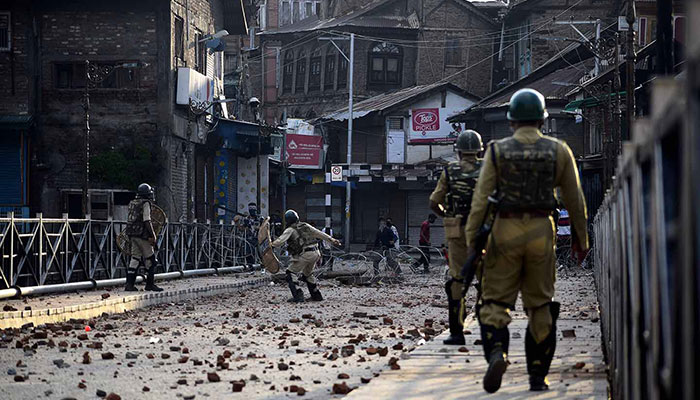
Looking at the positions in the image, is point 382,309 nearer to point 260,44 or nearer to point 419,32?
point 419,32

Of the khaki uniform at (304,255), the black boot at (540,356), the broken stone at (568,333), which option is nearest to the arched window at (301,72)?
the khaki uniform at (304,255)

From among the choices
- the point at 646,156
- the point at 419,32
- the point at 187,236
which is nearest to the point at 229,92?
the point at 419,32

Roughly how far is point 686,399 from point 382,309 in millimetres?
15718

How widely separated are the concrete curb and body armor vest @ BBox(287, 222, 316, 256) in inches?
86.8

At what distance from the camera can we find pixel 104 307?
16531 millimetres

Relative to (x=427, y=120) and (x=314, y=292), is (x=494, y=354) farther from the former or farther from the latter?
(x=427, y=120)

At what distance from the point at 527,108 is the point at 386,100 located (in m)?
57.2

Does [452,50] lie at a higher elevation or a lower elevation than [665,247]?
higher

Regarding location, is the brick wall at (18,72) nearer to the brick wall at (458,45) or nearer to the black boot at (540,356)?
the black boot at (540,356)

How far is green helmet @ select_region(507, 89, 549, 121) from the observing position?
7453mm

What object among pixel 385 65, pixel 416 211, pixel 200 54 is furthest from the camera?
pixel 385 65

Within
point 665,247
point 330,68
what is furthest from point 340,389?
point 330,68

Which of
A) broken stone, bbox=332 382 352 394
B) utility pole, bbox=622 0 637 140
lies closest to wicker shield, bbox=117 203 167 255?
utility pole, bbox=622 0 637 140

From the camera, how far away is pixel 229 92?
61.3 m
